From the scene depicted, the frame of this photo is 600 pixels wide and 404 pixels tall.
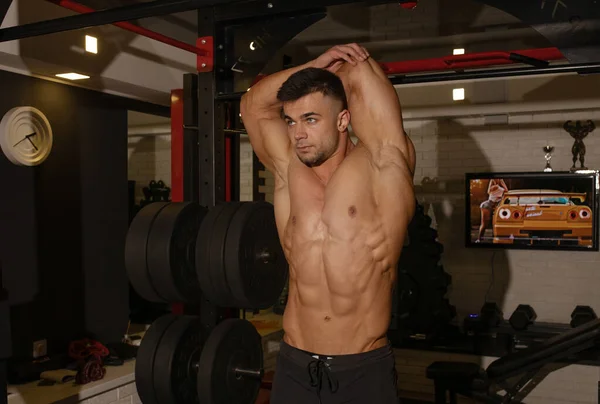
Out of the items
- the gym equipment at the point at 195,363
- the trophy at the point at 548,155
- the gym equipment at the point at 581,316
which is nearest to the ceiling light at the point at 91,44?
the gym equipment at the point at 195,363

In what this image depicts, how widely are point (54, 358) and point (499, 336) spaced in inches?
140

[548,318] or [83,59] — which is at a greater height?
[83,59]

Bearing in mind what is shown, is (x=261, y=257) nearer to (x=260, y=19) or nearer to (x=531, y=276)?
(x=260, y=19)

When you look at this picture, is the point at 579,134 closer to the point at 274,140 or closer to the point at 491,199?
the point at 491,199

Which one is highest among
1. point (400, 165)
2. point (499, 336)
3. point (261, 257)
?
point (400, 165)

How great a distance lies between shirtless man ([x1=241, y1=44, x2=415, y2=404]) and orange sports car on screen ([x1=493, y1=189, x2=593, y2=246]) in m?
4.00

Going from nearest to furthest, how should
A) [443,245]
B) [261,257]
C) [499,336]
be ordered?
[261,257] < [499,336] < [443,245]

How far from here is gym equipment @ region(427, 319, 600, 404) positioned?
13.9ft

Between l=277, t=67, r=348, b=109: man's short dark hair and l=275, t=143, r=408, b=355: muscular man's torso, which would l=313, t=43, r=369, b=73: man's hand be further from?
l=275, t=143, r=408, b=355: muscular man's torso

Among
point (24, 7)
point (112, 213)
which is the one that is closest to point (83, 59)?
point (24, 7)

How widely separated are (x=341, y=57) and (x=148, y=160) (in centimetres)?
561

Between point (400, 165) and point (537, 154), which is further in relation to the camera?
A: point (537, 154)

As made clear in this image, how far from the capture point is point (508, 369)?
4352 millimetres

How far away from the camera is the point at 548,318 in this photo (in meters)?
5.76
